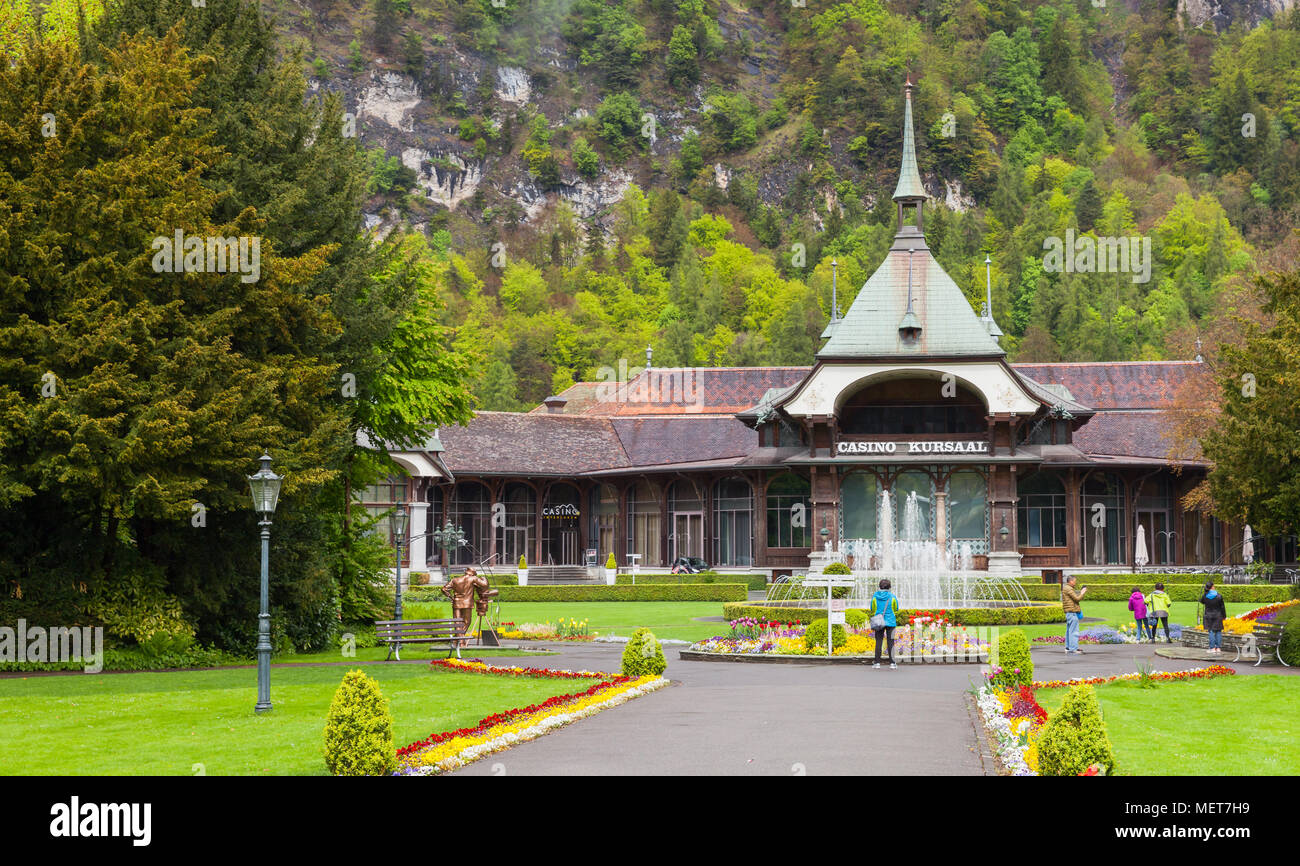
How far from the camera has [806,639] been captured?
26.9 metres

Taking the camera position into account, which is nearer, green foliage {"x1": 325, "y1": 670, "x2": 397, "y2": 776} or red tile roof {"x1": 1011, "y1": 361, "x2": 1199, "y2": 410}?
green foliage {"x1": 325, "y1": 670, "x2": 397, "y2": 776}

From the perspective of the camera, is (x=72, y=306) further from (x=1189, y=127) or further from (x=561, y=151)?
(x=561, y=151)

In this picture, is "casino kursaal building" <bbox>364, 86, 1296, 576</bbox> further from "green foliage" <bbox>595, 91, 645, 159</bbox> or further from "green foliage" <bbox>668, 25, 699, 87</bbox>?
"green foliage" <bbox>668, 25, 699, 87</bbox>

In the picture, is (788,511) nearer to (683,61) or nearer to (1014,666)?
(1014,666)

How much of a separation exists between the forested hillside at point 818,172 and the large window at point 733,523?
37972mm

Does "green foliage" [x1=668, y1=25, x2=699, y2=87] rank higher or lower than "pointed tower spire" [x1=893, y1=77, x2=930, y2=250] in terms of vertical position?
higher

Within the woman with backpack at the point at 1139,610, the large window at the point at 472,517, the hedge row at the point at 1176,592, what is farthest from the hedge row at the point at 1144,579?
the large window at the point at 472,517

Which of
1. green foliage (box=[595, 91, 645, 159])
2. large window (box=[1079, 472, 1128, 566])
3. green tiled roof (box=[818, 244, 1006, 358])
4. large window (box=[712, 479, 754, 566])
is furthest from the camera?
green foliage (box=[595, 91, 645, 159])

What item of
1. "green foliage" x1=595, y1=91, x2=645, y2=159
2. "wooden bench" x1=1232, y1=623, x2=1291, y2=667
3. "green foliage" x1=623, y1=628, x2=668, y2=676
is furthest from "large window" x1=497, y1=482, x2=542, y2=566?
"green foliage" x1=595, y1=91, x2=645, y2=159

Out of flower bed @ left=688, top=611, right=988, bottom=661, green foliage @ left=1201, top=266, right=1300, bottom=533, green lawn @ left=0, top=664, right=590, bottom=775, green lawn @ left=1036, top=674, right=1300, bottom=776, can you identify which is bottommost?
green lawn @ left=1036, top=674, right=1300, bottom=776

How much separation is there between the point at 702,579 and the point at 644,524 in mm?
9210

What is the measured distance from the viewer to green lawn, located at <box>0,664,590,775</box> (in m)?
14.8

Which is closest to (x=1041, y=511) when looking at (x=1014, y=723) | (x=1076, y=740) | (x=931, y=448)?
(x=931, y=448)

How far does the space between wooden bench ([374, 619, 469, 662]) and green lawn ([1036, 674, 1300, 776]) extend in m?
11.6
